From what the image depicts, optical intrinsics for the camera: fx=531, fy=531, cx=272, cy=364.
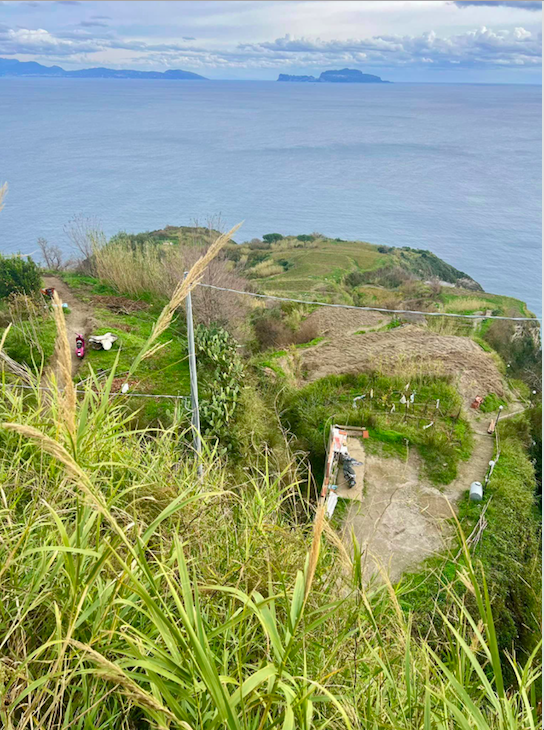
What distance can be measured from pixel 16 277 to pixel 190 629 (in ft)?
24.6

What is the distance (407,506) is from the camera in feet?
15.9

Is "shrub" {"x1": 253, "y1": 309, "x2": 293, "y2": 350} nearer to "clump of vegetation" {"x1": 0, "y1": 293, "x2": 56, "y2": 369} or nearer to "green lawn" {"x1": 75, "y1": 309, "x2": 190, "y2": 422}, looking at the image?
"green lawn" {"x1": 75, "y1": 309, "x2": 190, "y2": 422}

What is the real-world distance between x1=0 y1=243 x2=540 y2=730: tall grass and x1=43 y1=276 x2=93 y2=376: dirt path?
5.07 meters

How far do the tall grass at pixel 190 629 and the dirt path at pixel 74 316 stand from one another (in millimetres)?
5068

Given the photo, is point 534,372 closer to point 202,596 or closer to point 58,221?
point 202,596

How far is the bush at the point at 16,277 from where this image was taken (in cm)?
714

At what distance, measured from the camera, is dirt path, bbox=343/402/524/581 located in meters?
4.88

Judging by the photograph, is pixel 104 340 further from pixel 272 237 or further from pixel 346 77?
pixel 346 77

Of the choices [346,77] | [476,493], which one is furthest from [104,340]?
[346,77]

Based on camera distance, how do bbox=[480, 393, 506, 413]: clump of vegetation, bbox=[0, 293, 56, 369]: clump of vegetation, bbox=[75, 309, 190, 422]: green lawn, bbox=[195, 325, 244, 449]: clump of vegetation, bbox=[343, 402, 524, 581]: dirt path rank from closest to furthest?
bbox=[343, 402, 524, 581]: dirt path
bbox=[195, 325, 244, 449]: clump of vegetation
bbox=[75, 309, 190, 422]: green lawn
bbox=[0, 293, 56, 369]: clump of vegetation
bbox=[480, 393, 506, 413]: clump of vegetation

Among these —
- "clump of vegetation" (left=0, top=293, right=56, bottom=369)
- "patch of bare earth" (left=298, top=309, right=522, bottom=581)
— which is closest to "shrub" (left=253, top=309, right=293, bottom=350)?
"patch of bare earth" (left=298, top=309, right=522, bottom=581)

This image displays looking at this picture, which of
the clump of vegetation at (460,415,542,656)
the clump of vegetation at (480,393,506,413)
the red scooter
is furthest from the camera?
the clump of vegetation at (480,393,506,413)

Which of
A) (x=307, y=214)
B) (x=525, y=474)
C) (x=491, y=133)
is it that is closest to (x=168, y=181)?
(x=307, y=214)

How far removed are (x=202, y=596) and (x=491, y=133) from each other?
7494cm
